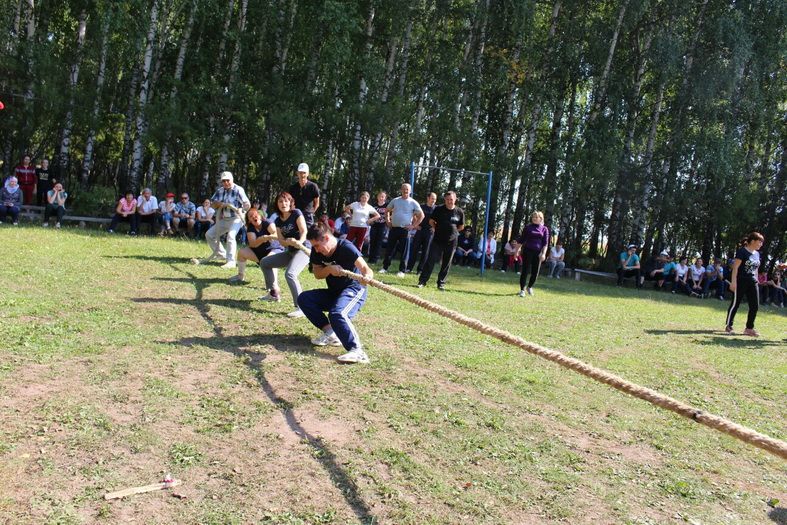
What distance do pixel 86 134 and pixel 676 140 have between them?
21.3 meters

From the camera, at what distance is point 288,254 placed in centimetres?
782

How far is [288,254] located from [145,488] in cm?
483

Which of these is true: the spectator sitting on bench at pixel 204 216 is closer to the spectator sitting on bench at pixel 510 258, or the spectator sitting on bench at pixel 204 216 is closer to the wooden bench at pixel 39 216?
the wooden bench at pixel 39 216

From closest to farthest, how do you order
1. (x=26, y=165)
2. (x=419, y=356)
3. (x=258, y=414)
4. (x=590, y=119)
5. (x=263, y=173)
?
(x=258, y=414), (x=419, y=356), (x=26, y=165), (x=263, y=173), (x=590, y=119)

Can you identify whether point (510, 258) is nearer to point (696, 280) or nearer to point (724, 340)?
point (696, 280)

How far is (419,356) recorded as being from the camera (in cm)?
613

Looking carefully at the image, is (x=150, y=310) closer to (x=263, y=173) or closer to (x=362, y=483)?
(x=362, y=483)

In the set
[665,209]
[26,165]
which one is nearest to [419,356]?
[26,165]

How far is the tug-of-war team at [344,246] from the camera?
6.18 meters

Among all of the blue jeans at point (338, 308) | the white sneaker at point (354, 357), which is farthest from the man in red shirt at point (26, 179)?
the white sneaker at point (354, 357)

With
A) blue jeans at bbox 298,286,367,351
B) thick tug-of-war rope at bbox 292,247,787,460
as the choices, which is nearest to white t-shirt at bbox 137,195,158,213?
blue jeans at bbox 298,286,367,351

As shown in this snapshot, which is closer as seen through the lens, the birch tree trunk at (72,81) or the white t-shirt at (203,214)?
the white t-shirt at (203,214)

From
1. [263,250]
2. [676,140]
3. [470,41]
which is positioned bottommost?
[263,250]

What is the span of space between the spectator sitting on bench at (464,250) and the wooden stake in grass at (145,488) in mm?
16508
